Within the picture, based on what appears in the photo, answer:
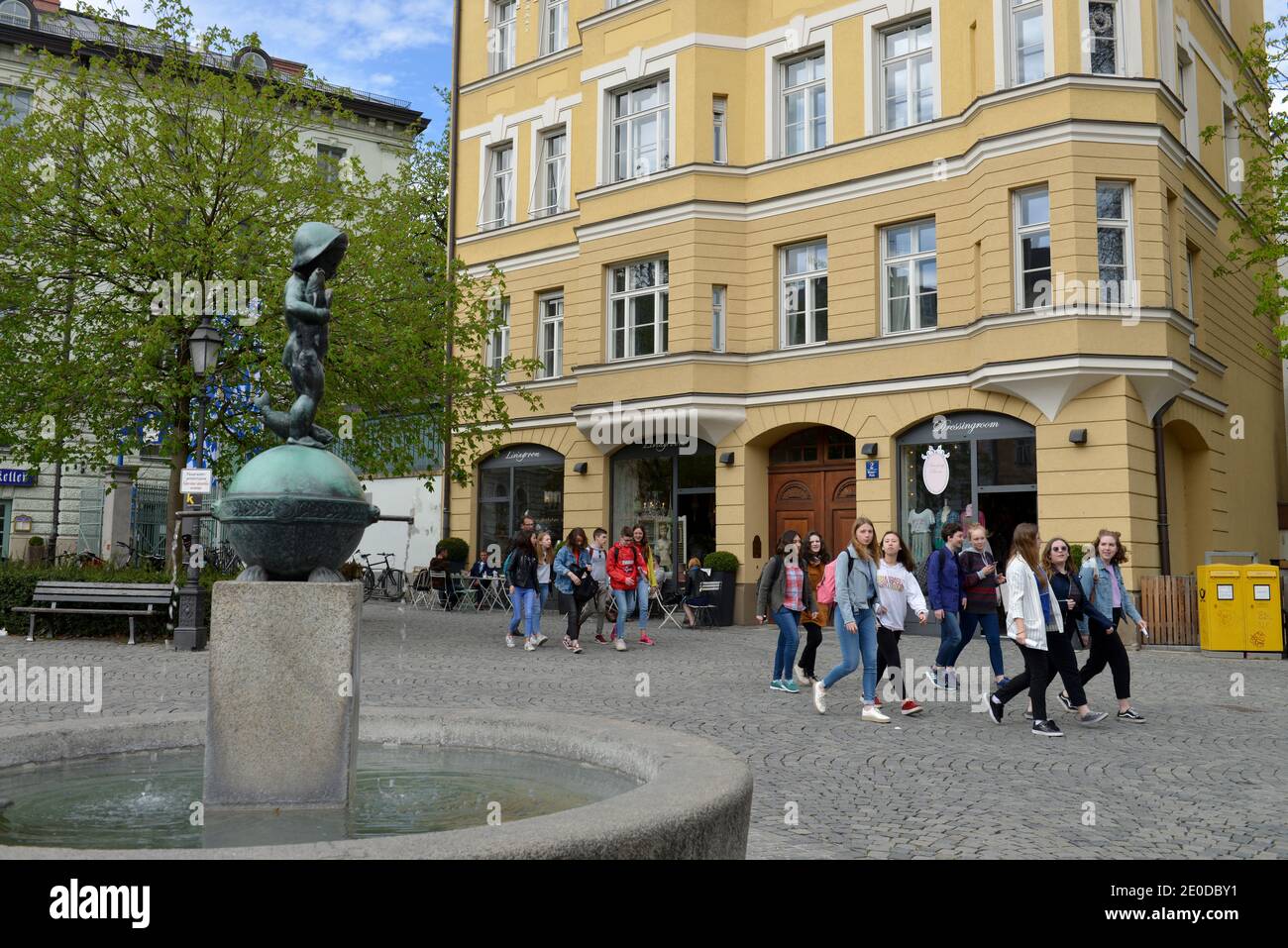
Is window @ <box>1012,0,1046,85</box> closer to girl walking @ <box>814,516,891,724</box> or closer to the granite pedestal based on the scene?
girl walking @ <box>814,516,891,724</box>

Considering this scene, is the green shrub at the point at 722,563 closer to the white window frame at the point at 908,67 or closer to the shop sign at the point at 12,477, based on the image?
the white window frame at the point at 908,67

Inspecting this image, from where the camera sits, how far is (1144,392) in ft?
60.0

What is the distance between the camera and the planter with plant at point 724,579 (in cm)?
2155

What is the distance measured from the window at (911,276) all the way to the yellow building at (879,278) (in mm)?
57

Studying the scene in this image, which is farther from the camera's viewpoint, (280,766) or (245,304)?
(245,304)

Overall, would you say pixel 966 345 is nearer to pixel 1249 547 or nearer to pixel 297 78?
pixel 1249 547

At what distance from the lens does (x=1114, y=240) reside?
726 inches

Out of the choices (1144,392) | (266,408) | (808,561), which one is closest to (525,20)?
(1144,392)

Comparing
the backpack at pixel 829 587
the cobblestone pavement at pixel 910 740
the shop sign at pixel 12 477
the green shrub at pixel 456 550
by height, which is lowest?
the cobblestone pavement at pixel 910 740

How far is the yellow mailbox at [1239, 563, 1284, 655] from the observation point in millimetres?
15891

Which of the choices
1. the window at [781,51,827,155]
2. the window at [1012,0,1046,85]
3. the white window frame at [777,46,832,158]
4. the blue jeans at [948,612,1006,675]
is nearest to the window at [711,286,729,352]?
the white window frame at [777,46,832,158]

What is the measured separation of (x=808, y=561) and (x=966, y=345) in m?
8.80

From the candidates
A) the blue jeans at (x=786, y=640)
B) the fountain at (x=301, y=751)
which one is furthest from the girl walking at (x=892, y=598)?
the fountain at (x=301, y=751)
